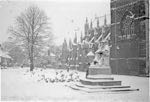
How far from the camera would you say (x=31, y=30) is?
63.2 ft

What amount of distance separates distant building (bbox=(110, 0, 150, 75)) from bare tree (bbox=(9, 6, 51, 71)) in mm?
12076

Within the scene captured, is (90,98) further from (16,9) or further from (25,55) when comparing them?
(25,55)

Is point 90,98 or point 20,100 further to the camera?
point 90,98

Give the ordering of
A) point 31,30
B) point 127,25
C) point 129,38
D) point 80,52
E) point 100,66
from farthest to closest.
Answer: point 80,52 < point 127,25 < point 129,38 < point 31,30 < point 100,66

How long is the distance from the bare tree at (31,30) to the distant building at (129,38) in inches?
475

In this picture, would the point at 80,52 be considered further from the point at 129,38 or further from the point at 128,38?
the point at 129,38

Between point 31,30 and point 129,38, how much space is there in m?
14.4

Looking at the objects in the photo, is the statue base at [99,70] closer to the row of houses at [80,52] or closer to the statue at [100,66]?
the statue at [100,66]

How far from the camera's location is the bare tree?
684 inches

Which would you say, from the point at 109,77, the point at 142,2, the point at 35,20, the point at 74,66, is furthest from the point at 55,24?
the point at 74,66

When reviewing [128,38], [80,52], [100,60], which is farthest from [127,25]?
[80,52]

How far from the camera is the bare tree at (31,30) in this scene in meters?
17.4

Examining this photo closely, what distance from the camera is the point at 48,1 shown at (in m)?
15.1

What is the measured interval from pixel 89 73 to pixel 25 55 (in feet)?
21.6
